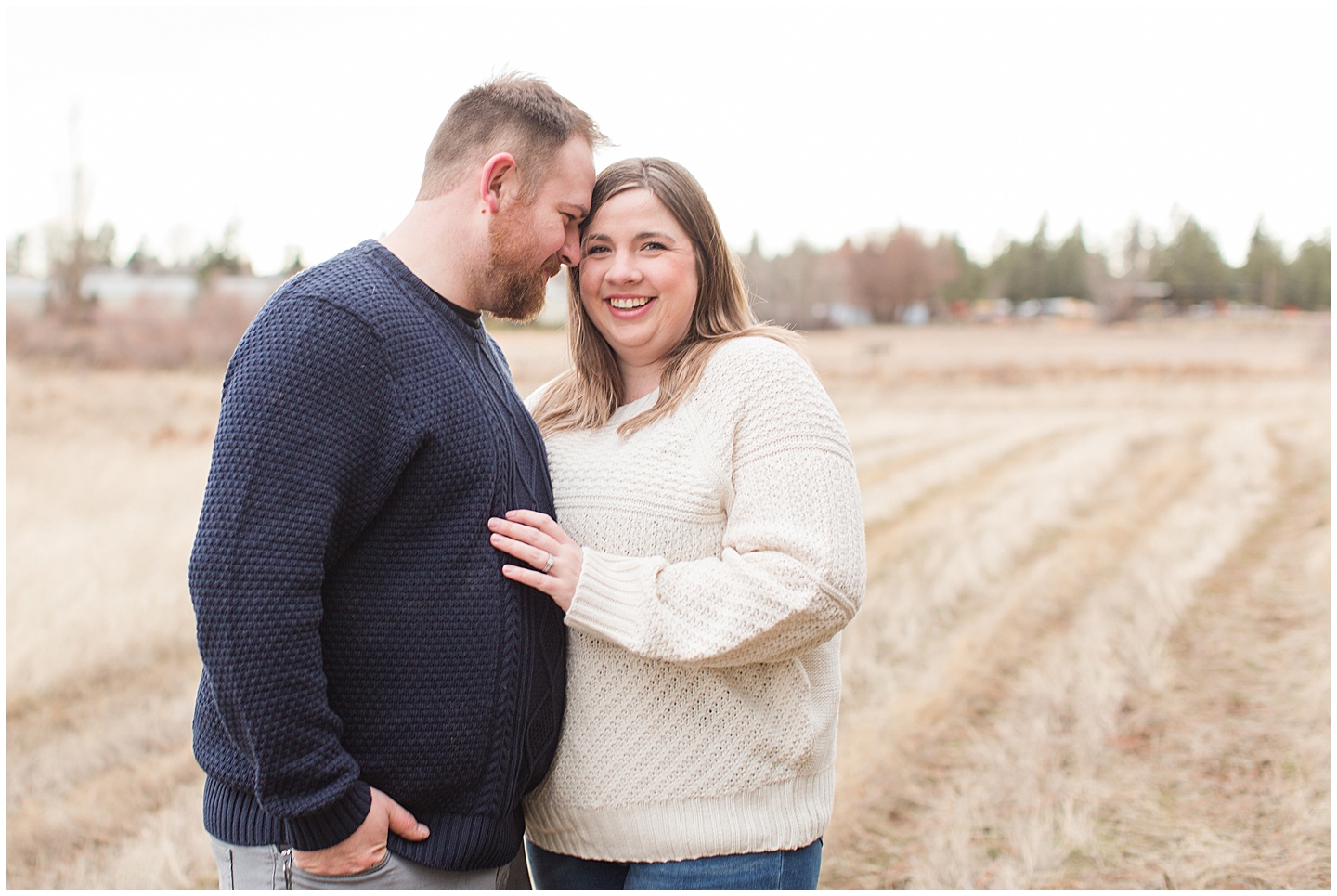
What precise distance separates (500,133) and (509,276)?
0.27 metres

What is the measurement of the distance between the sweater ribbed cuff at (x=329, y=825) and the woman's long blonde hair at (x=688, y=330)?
34.3 inches

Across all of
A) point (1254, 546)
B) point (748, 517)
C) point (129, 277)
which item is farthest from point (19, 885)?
point (129, 277)

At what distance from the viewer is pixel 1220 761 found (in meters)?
4.30

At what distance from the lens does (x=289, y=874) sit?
1.66 meters

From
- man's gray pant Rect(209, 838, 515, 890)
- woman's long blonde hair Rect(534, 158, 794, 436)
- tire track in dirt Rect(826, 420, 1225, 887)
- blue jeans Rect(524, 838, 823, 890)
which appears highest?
woman's long blonde hair Rect(534, 158, 794, 436)

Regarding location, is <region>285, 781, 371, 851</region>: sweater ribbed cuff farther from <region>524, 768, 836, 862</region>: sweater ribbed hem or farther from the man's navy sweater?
<region>524, 768, 836, 862</region>: sweater ribbed hem

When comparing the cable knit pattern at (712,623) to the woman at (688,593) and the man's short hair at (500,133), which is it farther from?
the man's short hair at (500,133)

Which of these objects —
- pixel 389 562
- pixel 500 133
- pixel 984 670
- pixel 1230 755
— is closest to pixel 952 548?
pixel 984 670

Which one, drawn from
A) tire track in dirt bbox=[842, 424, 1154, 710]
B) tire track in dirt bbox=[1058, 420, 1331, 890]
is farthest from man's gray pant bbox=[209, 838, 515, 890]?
tire track in dirt bbox=[842, 424, 1154, 710]

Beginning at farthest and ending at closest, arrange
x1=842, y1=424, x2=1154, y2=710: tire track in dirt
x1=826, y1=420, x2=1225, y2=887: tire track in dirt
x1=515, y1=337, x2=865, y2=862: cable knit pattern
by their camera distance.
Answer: x1=842, y1=424, x2=1154, y2=710: tire track in dirt
x1=826, y1=420, x2=1225, y2=887: tire track in dirt
x1=515, y1=337, x2=865, y2=862: cable knit pattern

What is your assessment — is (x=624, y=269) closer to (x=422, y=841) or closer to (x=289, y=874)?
(x=422, y=841)

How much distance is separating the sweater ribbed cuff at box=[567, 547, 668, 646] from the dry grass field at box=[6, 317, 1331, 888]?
3.25ft

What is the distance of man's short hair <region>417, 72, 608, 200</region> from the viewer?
75.2 inches

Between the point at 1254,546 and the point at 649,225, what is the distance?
26.2 ft
